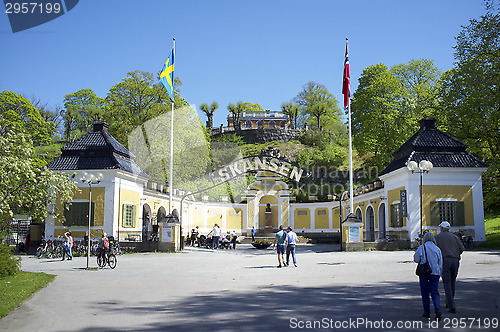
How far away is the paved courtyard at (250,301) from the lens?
300 inches

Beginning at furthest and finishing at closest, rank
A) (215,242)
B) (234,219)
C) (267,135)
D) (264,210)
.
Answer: (267,135), (264,210), (234,219), (215,242)

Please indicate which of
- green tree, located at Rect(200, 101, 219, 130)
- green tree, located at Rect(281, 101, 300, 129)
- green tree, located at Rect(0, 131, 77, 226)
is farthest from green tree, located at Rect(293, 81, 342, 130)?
green tree, located at Rect(0, 131, 77, 226)

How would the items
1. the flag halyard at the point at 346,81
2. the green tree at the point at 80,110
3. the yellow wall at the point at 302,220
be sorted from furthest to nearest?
the green tree at the point at 80,110
the yellow wall at the point at 302,220
the flag halyard at the point at 346,81

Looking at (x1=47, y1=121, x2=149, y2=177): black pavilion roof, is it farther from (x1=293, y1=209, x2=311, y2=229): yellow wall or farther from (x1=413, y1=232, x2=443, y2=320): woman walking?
(x1=293, y1=209, x2=311, y2=229): yellow wall

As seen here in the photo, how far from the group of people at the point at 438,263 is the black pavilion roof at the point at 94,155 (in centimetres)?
2168

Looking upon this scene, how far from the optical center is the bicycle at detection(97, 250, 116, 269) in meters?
17.8

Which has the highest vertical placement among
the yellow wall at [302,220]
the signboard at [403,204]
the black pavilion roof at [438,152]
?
the black pavilion roof at [438,152]

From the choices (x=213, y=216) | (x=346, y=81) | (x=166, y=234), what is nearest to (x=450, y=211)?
(x=346, y=81)

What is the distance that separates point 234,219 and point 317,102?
4848 centimetres

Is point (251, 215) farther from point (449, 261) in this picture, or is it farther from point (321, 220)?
point (449, 261)

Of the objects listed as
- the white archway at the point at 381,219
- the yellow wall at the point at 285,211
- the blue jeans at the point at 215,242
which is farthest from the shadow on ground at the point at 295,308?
the yellow wall at the point at 285,211

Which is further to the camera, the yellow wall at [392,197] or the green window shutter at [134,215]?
the green window shutter at [134,215]

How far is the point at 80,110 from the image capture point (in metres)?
73.1

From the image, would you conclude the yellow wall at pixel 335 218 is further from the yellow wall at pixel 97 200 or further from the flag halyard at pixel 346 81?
the yellow wall at pixel 97 200
